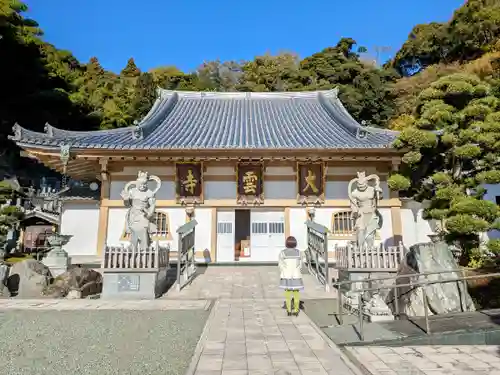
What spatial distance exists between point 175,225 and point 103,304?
6.05m

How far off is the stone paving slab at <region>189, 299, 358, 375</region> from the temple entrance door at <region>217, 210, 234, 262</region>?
279 inches

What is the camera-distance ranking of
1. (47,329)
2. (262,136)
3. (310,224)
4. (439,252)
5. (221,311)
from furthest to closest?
(262,136)
(310,224)
(439,252)
(221,311)
(47,329)

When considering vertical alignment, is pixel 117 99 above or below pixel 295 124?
above

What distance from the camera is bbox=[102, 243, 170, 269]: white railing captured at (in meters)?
7.80

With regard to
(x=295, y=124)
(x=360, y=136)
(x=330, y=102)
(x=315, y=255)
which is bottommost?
(x=315, y=255)

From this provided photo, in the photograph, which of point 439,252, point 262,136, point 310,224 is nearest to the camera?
point 439,252

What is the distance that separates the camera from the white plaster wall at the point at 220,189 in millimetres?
13359

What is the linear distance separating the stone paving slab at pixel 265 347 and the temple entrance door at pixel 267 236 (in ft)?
23.6

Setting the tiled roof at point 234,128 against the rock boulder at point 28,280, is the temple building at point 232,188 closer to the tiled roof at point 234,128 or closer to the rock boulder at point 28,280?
the tiled roof at point 234,128

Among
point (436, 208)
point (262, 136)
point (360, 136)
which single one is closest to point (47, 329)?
point (436, 208)

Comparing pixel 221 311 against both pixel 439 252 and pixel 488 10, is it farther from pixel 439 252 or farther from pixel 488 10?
pixel 488 10

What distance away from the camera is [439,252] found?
7113 millimetres

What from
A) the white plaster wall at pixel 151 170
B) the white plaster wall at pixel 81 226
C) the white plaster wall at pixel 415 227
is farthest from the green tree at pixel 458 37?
the white plaster wall at pixel 81 226

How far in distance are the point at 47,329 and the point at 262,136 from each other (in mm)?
10536
